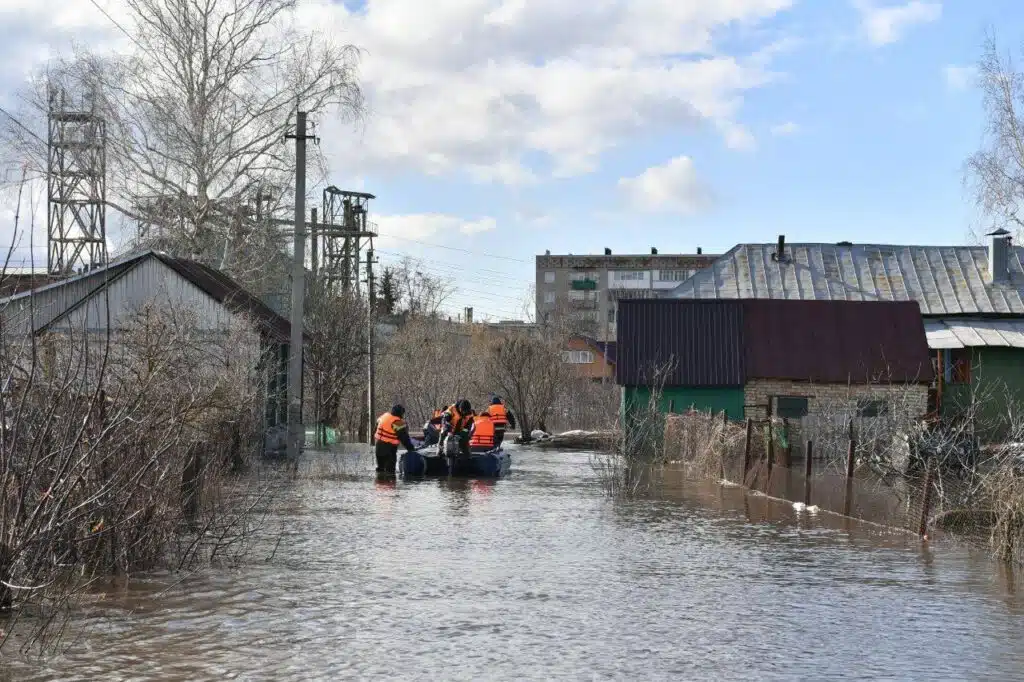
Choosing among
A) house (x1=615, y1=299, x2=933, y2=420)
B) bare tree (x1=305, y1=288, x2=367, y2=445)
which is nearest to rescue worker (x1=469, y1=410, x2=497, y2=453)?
house (x1=615, y1=299, x2=933, y2=420)

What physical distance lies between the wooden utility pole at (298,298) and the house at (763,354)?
11180mm

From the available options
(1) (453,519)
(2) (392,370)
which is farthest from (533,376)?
(1) (453,519)

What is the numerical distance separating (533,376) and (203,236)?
47.7 feet

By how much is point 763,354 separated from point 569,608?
27.6m

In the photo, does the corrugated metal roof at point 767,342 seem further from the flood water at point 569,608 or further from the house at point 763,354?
the flood water at point 569,608

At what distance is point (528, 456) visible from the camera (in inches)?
1487

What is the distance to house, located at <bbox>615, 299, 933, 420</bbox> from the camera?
38.2 metres

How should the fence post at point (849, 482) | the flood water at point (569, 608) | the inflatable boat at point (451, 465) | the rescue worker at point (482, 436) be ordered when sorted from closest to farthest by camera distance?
1. the flood water at point (569, 608)
2. the fence post at point (849, 482)
3. the inflatable boat at point (451, 465)
4. the rescue worker at point (482, 436)

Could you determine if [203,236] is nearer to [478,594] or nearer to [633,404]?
[633,404]

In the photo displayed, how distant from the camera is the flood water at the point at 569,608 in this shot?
32.0 ft

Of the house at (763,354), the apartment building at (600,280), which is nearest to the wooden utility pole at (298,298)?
the house at (763,354)

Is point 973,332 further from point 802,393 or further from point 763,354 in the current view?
point 763,354

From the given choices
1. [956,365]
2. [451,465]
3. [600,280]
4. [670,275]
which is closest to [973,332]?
[956,365]

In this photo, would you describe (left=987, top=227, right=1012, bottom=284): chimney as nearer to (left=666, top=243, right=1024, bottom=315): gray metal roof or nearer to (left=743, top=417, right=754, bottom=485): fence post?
(left=666, top=243, right=1024, bottom=315): gray metal roof
